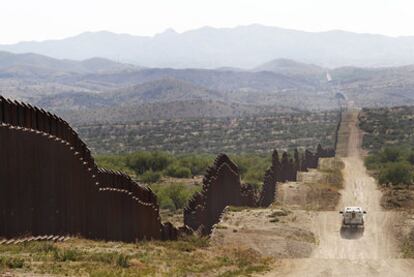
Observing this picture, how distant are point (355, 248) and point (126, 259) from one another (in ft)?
47.5

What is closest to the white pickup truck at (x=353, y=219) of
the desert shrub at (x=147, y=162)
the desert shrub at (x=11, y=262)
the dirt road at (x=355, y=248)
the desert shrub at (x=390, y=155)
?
the dirt road at (x=355, y=248)

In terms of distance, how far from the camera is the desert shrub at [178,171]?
62031 millimetres

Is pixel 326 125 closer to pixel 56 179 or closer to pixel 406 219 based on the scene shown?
pixel 406 219

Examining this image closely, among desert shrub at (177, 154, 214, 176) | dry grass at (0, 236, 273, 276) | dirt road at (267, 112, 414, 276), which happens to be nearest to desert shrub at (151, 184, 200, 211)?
dirt road at (267, 112, 414, 276)

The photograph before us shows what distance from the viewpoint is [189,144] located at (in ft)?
371

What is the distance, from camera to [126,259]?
1717cm

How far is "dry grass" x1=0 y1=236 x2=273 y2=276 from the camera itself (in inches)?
583

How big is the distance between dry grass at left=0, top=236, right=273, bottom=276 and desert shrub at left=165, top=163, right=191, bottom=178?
1476 inches

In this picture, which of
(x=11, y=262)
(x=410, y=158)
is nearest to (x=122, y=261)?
(x=11, y=262)

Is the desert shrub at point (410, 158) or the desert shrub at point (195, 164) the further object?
the desert shrub at point (410, 158)

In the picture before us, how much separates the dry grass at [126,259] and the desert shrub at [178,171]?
123ft

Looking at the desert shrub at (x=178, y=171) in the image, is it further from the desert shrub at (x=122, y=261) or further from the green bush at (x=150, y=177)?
the desert shrub at (x=122, y=261)

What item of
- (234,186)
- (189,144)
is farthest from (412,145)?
(234,186)

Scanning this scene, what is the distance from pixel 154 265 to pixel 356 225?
17.3 metres
